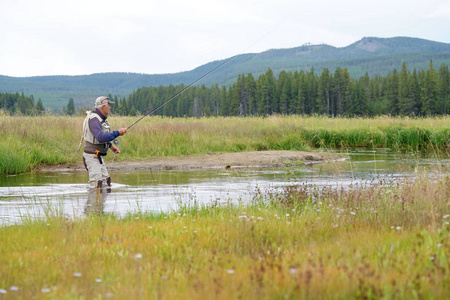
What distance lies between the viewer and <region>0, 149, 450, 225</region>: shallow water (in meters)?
9.12

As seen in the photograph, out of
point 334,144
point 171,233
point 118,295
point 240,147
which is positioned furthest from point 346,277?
point 334,144

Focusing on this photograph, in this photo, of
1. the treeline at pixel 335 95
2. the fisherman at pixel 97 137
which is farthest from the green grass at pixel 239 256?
the treeline at pixel 335 95

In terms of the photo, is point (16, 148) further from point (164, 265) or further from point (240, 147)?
point (164, 265)

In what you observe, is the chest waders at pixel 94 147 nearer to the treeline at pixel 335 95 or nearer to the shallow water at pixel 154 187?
the shallow water at pixel 154 187

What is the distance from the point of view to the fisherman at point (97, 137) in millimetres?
9734

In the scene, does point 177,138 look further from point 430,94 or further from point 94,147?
point 430,94

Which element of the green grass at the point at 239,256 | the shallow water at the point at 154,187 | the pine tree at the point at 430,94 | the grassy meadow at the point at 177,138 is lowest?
the shallow water at the point at 154,187

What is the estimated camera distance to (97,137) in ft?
31.8

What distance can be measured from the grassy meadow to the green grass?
29.4 feet

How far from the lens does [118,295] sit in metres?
3.47

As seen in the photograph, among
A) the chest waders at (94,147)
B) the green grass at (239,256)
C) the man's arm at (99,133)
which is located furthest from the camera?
the chest waders at (94,147)

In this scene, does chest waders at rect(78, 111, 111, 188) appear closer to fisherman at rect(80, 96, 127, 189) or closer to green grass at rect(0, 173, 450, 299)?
fisherman at rect(80, 96, 127, 189)

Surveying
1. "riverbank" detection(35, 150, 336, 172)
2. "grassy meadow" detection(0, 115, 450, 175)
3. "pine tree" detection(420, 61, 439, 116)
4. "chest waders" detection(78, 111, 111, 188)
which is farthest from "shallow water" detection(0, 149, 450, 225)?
"pine tree" detection(420, 61, 439, 116)

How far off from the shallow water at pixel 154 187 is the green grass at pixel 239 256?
1872mm
